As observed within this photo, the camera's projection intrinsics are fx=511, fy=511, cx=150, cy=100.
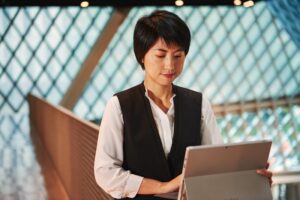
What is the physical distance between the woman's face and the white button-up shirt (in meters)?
0.09

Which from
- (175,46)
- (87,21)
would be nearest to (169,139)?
(175,46)

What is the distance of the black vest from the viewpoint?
1.64 m

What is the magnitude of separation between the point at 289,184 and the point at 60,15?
13622 millimetres

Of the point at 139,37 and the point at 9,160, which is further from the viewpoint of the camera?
the point at 9,160

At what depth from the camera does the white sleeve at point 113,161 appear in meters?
1.63

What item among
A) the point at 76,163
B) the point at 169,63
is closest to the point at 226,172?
the point at 169,63

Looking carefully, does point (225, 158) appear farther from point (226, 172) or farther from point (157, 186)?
point (157, 186)

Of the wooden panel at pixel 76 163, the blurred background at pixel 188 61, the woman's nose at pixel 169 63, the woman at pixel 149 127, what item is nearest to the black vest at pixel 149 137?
the woman at pixel 149 127

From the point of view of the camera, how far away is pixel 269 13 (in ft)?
73.5

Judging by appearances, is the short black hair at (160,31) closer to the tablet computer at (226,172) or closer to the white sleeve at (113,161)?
the white sleeve at (113,161)

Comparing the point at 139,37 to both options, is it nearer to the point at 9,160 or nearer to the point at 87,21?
the point at 9,160

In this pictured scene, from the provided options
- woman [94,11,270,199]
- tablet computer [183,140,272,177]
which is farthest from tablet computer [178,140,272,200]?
woman [94,11,270,199]

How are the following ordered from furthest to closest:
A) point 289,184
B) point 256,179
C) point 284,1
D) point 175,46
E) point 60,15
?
point 60,15 → point 284,1 → point 289,184 → point 175,46 → point 256,179

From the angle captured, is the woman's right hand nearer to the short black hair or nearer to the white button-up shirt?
the white button-up shirt
